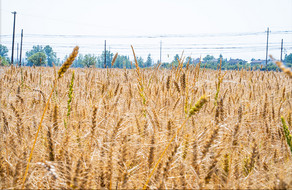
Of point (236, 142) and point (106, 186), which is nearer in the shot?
point (106, 186)

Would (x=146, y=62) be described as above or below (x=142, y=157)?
above

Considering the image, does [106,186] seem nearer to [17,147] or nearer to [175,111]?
[17,147]

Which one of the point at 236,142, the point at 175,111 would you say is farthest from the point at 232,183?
the point at 175,111

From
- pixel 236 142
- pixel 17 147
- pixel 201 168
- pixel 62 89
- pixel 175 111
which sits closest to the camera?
pixel 201 168

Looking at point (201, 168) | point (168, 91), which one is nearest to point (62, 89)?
point (168, 91)

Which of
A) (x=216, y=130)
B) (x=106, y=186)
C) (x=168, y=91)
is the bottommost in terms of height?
(x=106, y=186)

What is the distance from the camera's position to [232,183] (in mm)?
678

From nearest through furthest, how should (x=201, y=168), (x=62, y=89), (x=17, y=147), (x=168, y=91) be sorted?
(x=201, y=168) → (x=17, y=147) → (x=168, y=91) → (x=62, y=89)

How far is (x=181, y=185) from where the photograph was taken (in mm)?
671

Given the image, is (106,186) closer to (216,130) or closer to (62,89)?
(216,130)

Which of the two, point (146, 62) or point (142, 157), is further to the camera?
point (146, 62)

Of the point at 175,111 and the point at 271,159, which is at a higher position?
the point at 175,111

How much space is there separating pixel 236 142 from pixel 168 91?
2.54ft

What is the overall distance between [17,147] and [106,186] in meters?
0.46
